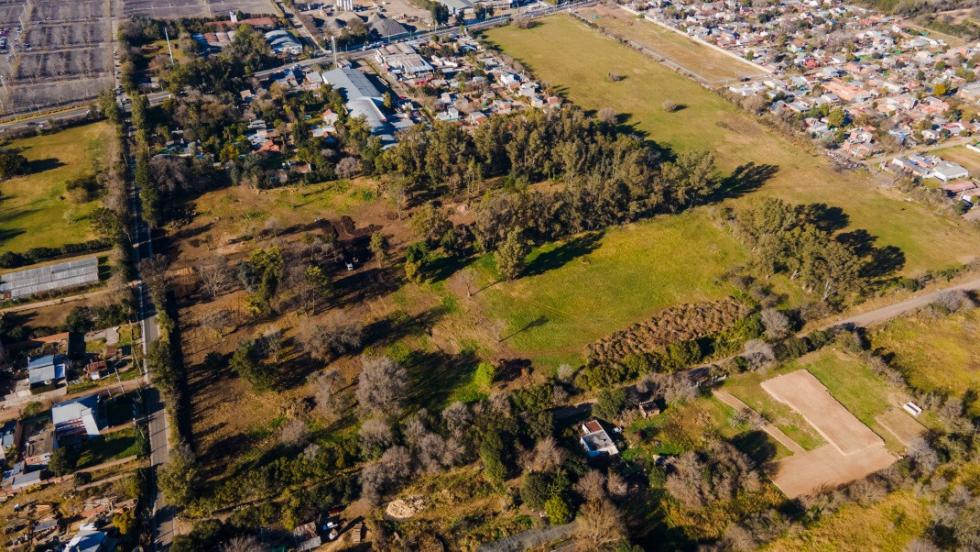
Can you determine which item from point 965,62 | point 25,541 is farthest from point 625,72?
point 25,541

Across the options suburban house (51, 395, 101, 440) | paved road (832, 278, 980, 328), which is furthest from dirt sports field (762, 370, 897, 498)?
suburban house (51, 395, 101, 440)

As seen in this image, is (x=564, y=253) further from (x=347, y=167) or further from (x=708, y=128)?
(x=708, y=128)

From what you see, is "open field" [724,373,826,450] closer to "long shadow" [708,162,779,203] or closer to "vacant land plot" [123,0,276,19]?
"long shadow" [708,162,779,203]

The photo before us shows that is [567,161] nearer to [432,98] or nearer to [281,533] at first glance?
[432,98]

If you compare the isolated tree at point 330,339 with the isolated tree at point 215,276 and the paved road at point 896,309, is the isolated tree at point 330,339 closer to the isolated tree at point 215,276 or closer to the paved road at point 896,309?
the isolated tree at point 215,276

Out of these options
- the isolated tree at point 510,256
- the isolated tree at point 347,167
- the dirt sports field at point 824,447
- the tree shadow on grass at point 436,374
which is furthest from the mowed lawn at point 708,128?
the tree shadow on grass at point 436,374
